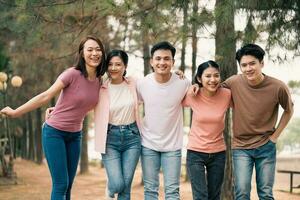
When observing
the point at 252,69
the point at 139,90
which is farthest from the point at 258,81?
the point at 139,90

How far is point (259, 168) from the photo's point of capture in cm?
400

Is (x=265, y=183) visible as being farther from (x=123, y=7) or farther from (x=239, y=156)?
(x=123, y=7)

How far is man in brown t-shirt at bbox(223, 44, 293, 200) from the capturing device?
12.9 ft

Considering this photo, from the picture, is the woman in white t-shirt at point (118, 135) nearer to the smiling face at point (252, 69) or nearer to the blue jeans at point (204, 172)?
the blue jeans at point (204, 172)

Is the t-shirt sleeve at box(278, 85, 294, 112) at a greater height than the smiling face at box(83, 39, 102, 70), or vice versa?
the smiling face at box(83, 39, 102, 70)

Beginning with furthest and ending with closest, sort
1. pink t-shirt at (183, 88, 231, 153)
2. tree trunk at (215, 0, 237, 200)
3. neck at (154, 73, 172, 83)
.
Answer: tree trunk at (215, 0, 237, 200) < neck at (154, 73, 172, 83) < pink t-shirt at (183, 88, 231, 153)

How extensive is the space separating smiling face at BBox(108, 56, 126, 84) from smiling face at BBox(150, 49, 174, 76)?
0.99ft

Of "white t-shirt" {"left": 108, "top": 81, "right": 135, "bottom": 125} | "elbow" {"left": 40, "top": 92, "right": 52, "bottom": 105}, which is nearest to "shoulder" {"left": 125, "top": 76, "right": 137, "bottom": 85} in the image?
"white t-shirt" {"left": 108, "top": 81, "right": 135, "bottom": 125}

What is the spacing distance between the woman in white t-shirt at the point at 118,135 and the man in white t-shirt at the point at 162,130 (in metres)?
0.11

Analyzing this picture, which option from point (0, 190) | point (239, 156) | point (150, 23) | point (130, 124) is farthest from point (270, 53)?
point (0, 190)

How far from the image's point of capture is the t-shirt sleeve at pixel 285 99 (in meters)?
3.92

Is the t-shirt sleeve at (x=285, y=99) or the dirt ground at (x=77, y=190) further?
the dirt ground at (x=77, y=190)

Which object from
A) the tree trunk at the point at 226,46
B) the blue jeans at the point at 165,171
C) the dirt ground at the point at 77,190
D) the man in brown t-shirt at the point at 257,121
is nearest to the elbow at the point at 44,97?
the blue jeans at the point at 165,171

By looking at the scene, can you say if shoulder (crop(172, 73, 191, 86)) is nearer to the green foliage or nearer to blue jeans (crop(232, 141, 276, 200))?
blue jeans (crop(232, 141, 276, 200))
